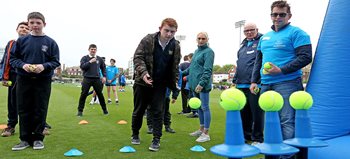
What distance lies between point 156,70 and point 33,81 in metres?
1.66

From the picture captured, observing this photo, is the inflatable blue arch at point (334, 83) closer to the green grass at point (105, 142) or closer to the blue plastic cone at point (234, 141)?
the green grass at point (105, 142)

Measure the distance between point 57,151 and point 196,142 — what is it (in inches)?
79.4

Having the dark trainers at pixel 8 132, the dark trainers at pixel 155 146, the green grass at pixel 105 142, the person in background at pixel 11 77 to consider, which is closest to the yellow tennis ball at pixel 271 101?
the green grass at pixel 105 142

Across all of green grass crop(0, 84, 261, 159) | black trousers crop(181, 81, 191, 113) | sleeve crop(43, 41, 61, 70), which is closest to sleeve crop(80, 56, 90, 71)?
green grass crop(0, 84, 261, 159)

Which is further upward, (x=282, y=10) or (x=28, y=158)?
(x=282, y=10)

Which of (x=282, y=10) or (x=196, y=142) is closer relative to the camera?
(x=282, y=10)

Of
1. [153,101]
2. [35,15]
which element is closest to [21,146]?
[35,15]

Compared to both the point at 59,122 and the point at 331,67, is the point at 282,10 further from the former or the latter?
the point at 59,122

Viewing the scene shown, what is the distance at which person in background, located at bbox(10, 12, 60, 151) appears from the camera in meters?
4.20

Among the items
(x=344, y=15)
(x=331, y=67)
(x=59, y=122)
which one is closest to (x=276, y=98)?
(x=331, y=67)

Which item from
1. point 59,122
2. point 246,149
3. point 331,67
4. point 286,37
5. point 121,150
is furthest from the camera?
point 59,122

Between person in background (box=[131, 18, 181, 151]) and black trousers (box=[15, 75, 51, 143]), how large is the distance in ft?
4.14

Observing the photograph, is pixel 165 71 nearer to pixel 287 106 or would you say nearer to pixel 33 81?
pixel 33 81

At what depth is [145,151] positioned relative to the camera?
165 inches
